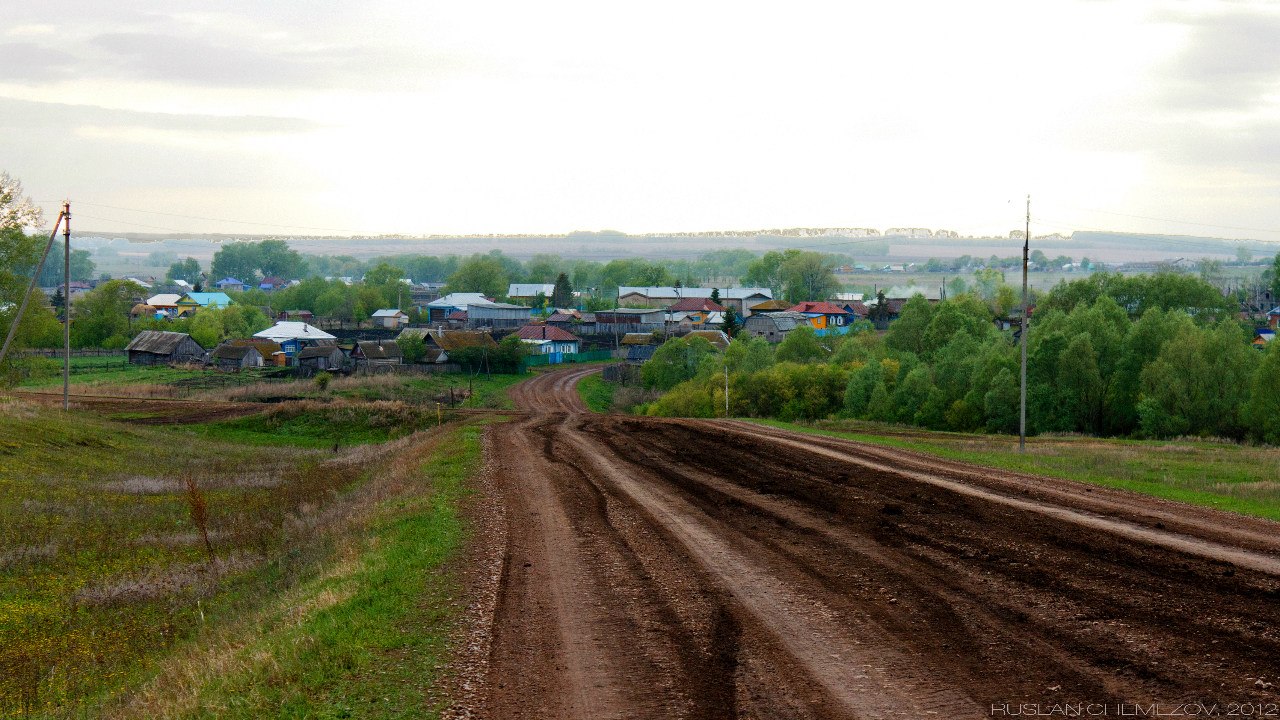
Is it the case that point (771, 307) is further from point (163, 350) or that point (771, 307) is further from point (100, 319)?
point (100, 319)

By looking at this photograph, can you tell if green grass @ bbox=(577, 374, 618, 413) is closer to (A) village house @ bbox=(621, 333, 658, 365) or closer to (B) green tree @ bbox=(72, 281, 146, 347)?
(A) village house @ bbox=(621, 333, 658, 365)

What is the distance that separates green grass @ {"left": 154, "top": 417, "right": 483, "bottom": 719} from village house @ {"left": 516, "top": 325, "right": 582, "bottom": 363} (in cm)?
10012

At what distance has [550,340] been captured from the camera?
12038cm

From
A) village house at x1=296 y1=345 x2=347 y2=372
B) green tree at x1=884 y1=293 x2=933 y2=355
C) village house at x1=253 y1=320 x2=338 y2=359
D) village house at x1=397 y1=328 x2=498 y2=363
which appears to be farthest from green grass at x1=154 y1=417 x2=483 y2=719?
village house at x1=253 y1=320 x2=338 y2=359

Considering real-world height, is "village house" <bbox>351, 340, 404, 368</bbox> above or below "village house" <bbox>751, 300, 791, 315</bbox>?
below

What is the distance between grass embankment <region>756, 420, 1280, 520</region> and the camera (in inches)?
778

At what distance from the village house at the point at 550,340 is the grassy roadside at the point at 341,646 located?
99.8m

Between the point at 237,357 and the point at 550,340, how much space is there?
35.7 m

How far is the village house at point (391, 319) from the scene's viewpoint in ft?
514

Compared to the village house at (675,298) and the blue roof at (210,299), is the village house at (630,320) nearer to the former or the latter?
the village house at (675,298)

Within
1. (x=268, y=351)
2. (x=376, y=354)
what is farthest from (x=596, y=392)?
(x=268, y=351)

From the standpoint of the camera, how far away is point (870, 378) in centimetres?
6234

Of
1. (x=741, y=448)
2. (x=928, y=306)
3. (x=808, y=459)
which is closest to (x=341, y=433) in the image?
(x=741, y=448)

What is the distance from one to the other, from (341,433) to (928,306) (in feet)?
181
